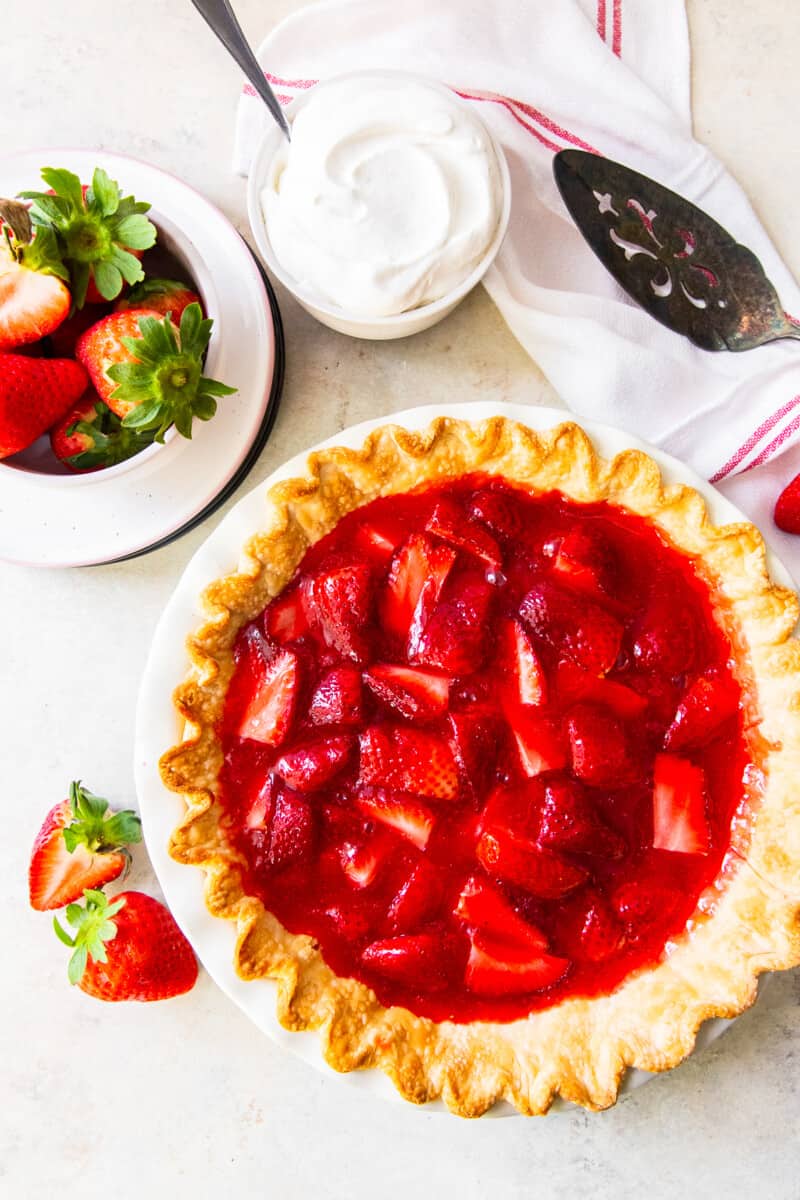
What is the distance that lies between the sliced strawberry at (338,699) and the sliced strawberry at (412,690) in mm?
45

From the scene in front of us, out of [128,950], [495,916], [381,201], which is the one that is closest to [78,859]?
[128,950]

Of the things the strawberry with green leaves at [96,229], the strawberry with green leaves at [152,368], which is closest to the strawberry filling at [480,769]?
the strawberry with green leaves at [152,368]

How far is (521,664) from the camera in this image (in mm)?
2328

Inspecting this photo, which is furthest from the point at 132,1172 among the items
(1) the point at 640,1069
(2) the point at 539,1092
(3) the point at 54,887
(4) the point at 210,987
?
(1) the point at 640,1069

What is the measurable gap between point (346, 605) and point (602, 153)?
4.64 ft

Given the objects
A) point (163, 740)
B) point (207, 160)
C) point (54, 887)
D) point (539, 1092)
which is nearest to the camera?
point (539, 1092)

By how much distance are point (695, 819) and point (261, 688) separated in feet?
3.15

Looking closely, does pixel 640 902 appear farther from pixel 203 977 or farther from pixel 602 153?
pixel 602 153

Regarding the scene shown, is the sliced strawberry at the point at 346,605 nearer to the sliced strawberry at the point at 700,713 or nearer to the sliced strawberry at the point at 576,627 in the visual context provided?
the sliced strawberry at the point at 576,627

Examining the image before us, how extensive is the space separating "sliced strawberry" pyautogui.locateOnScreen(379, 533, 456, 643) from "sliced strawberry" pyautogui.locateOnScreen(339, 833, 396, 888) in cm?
43

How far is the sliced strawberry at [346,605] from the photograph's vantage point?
231 centimetres

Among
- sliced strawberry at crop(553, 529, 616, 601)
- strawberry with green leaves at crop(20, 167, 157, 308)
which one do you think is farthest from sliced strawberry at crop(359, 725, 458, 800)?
strawberry with green leaves at crop(20, 167, 157, 308)

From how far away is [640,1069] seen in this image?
2.29 m

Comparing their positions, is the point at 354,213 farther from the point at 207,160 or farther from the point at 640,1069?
the point at 640,1069
